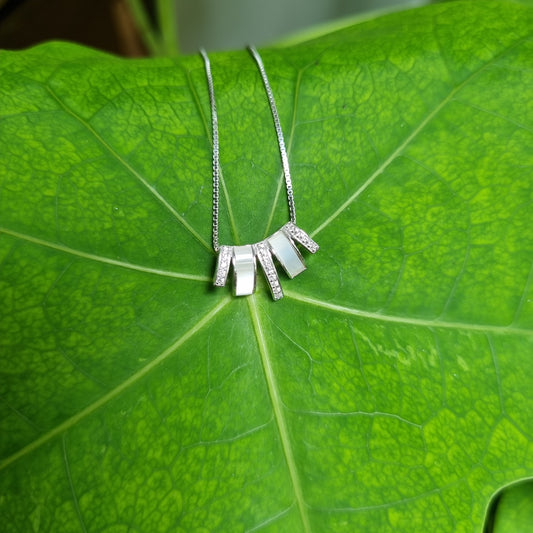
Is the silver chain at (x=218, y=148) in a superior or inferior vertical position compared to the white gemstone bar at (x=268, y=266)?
superior

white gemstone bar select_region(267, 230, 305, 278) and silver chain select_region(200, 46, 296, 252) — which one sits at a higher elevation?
silver chain select_region(200, 46, 296, 252)

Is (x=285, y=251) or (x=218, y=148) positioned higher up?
(x=218, y=148)

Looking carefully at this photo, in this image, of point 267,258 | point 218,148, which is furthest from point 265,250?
point 218,148

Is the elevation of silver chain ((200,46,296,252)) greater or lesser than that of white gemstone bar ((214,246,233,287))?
greater

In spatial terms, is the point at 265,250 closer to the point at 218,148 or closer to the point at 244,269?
the point at 244,269
